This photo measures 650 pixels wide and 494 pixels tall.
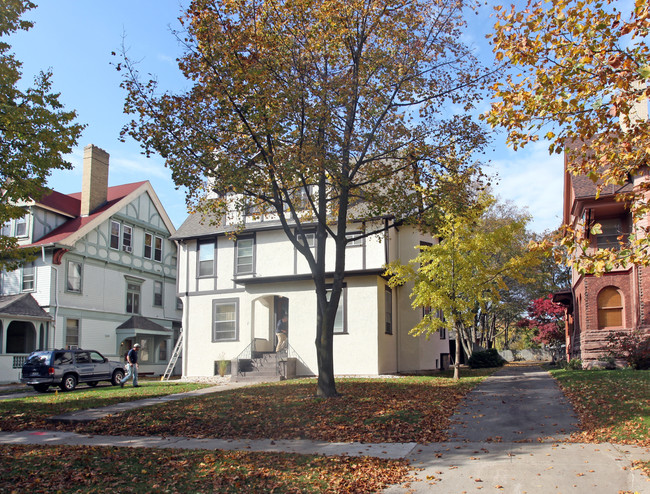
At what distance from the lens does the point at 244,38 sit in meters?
13.0

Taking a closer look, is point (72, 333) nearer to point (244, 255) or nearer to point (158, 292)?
point (158, 292)

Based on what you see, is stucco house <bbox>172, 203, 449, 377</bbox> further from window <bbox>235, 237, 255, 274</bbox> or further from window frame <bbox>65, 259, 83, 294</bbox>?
window frame <bbox>65, 259, 83, 294</bbox>

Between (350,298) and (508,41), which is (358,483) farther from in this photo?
(350,298)

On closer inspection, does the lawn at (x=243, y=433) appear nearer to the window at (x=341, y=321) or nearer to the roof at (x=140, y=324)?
the window at (x=341, y=321)

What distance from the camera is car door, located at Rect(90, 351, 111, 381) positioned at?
23.2 metres

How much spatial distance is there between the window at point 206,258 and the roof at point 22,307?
27.7ft

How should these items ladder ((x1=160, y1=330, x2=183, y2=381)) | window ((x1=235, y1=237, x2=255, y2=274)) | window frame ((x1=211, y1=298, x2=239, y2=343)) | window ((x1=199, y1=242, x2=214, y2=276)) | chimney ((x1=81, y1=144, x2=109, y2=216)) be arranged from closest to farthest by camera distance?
window frame ((x1=211, y1=298, x2=239, y2=343)) → window ((x1=235, y1=237, x2=255, y2=274)) → ladder ((x1=160, y1=330, x2=183, y2=381)) → window ((x1=199, y1=242, x2=214, y2=276)) → chimney ((x1=81, y1=144, x2=109, y2=216))

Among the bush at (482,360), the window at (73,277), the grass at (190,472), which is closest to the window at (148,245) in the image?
the window at (73,277)

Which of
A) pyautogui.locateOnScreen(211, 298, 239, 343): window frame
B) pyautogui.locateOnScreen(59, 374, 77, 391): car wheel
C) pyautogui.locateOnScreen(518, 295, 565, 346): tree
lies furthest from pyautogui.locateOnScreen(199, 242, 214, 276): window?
pyautogui.locateOnScreen(518, 295, 565, 346): tree

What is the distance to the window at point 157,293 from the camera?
3634cm

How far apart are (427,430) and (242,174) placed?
6.89 meters

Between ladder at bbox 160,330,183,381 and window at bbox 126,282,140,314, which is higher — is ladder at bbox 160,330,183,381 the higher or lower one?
the lower one

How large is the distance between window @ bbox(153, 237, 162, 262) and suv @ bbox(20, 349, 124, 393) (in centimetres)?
1354

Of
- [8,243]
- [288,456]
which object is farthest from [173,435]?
[8,243]
